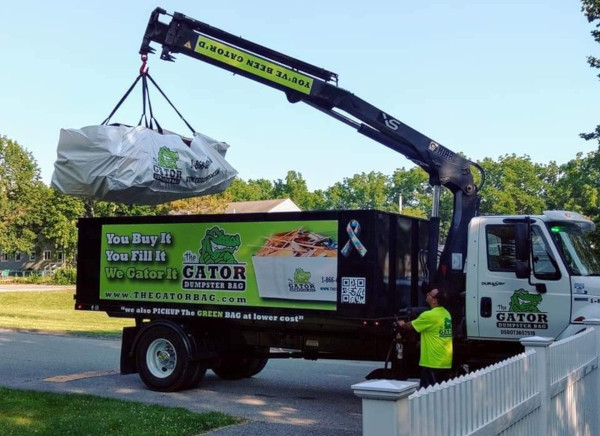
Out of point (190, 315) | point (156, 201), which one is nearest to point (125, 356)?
point (190, 315)

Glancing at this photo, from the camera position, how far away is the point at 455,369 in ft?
30.5

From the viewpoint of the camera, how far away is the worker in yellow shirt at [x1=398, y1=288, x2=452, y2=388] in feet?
26.9

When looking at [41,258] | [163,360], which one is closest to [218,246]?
[163,360]

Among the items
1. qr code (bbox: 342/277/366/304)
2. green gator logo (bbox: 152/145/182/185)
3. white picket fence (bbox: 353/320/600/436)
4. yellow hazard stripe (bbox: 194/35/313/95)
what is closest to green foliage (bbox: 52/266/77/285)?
yellow hazard stripe (bbox: 194/35/313/95)

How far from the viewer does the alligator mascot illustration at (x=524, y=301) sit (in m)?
8.55

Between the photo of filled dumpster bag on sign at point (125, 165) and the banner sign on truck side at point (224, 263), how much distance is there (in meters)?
1.05

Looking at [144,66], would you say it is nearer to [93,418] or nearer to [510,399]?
[93,418]

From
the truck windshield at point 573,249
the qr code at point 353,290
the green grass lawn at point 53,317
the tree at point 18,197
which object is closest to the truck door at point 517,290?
the truck windshield at point 573,249

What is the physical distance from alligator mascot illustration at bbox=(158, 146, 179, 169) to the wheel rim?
3.04 metres

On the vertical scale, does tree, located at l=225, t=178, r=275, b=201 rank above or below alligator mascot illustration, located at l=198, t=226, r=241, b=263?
above

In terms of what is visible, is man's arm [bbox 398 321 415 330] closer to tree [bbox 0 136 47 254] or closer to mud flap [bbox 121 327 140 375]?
mud flap [bbox 121 327 140 375]

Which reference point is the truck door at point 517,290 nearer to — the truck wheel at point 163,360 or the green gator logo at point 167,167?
the green gator logo at point 167,167

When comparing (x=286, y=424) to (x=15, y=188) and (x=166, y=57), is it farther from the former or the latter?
(x=15, y=188)

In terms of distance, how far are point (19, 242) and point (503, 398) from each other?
250ft
